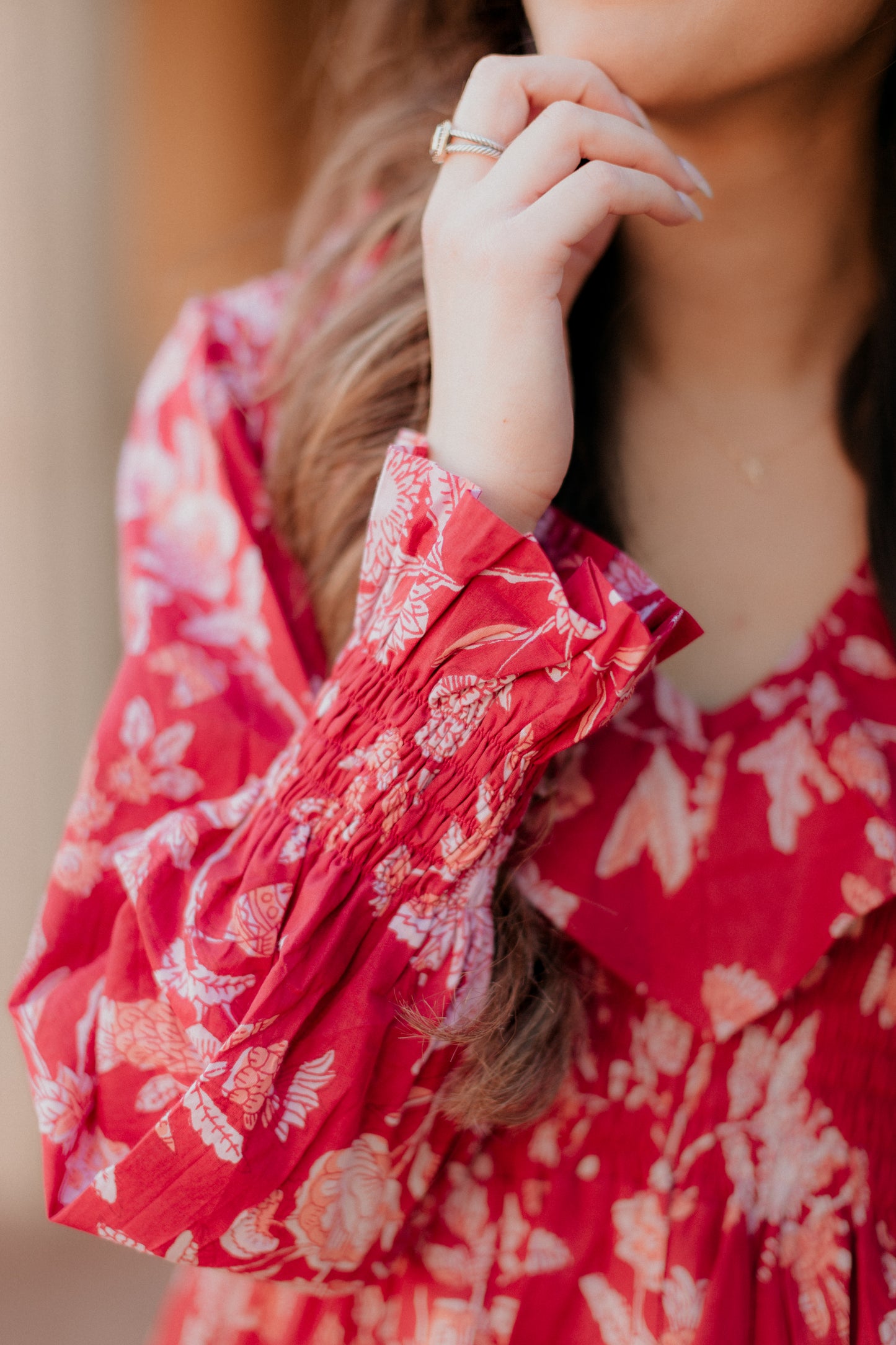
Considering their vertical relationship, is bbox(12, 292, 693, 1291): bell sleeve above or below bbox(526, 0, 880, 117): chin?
below

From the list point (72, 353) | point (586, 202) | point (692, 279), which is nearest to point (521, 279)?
point (586, 202)

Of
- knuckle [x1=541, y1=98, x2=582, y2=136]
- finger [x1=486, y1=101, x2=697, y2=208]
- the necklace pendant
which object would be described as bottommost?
the necklace pendant

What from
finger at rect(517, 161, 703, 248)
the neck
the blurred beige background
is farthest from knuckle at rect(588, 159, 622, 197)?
the blurred beige background

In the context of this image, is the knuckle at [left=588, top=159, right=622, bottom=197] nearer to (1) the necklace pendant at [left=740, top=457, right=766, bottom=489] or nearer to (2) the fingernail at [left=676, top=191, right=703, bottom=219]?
(2) the fingernail at [left=676, top=191, right=703, bottom=219]

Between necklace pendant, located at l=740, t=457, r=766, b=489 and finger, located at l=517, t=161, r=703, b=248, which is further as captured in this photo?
necklace pendant, located at l=740, t=457, r=766, b=489

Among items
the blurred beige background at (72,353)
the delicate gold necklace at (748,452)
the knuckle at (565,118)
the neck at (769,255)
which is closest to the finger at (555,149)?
the knuckle at (565,118)

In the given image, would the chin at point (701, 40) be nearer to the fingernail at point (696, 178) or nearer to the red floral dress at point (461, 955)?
the fingernail at point (696, 178)

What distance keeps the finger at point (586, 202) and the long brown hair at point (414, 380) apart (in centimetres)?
18

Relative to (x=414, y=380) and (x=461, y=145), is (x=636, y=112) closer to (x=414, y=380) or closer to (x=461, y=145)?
(x=461, y=145)

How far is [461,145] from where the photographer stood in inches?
26.3

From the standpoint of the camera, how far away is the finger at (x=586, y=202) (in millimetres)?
613

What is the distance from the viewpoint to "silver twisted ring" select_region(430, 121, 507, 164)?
26.1 inches

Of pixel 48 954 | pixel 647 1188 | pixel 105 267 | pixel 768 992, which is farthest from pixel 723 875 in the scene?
pixel 105 267

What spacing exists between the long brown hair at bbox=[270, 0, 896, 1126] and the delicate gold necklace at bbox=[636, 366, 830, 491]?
31 mm
